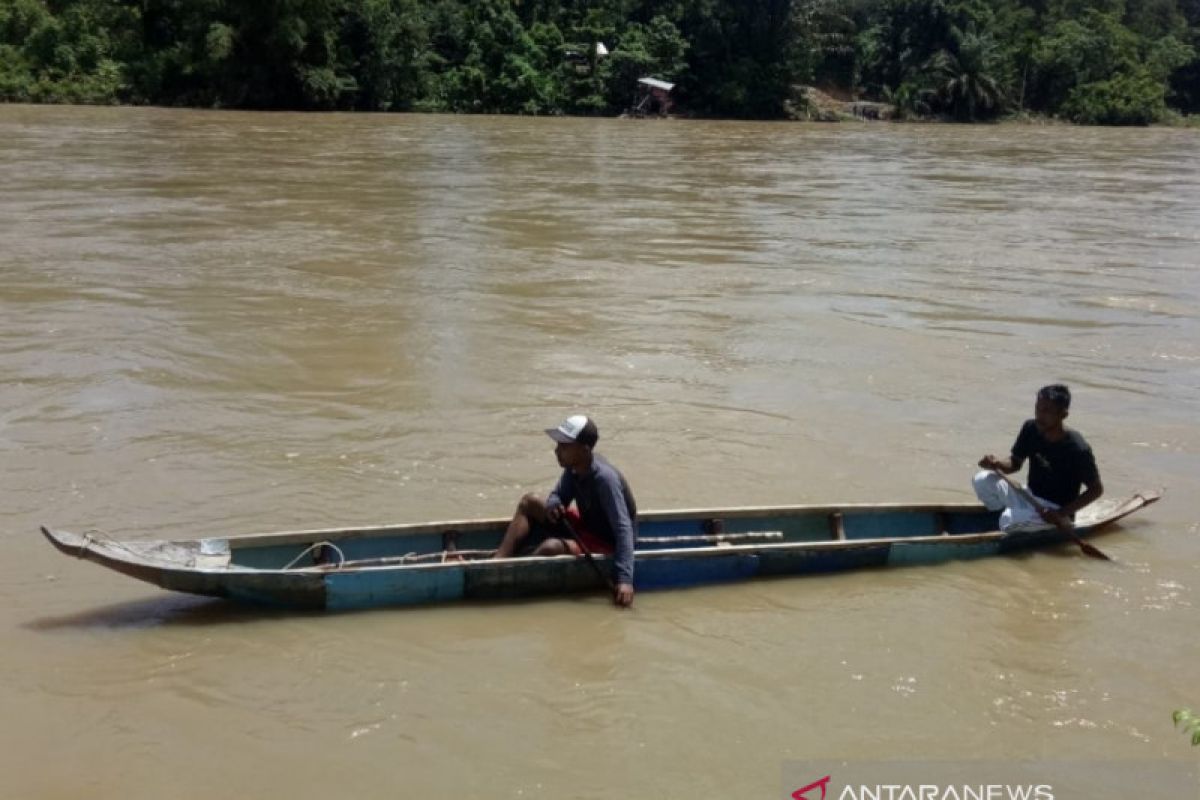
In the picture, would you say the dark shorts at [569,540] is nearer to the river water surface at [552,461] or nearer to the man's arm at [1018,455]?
the river water surface at [552,461]

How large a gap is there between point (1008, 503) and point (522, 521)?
269 centimetres

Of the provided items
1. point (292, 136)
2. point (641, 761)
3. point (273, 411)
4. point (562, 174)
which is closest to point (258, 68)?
point (292, 136)

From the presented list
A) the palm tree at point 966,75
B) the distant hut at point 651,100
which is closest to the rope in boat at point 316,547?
the distant hut at point 651,100

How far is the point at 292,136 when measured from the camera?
3019 centimetres

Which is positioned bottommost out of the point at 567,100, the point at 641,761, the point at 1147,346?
the point at 641,761

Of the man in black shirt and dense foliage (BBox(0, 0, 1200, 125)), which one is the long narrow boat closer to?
the man in black shirt

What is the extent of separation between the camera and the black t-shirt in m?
6.25

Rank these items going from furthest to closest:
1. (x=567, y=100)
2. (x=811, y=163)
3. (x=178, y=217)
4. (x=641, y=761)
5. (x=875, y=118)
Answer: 1. (x=875, y=118)
2. (x=567, y=100)
3. (x=811, y=163)
4. (x=178, y=217)
5. (x=641, y=761)

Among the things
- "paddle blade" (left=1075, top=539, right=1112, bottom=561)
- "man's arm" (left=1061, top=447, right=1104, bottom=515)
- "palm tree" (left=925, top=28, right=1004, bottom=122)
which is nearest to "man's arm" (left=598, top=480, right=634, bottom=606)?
"man's arm" (left=1061, top=447, right=1104, bottom=515)

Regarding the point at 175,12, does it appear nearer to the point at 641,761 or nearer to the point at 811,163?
the point at 811,163

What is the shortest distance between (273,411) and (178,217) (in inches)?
364

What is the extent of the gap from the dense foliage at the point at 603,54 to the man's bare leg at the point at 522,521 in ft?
116

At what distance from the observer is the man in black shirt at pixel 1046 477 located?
6.24 m

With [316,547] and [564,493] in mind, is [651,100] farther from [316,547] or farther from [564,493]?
[316,547]
